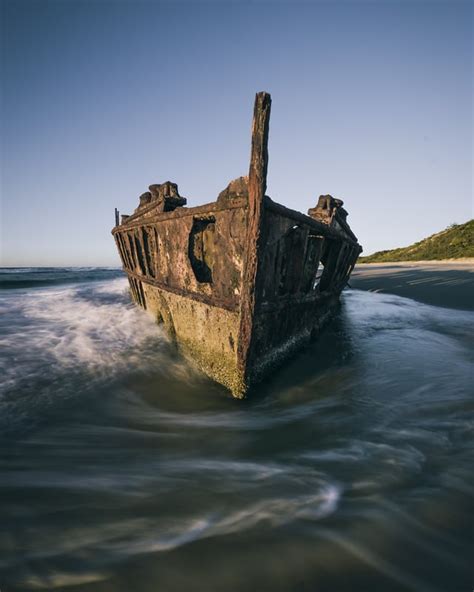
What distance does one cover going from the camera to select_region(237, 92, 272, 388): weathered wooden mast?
111 inches

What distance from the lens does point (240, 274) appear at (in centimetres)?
326

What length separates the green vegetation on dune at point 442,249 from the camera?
104ft

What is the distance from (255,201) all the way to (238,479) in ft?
7.73

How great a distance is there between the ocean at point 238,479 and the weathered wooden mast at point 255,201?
109 cm

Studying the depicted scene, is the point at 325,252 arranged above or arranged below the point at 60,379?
above

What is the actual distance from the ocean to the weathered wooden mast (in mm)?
1089

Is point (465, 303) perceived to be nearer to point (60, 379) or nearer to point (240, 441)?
point (240, 441)

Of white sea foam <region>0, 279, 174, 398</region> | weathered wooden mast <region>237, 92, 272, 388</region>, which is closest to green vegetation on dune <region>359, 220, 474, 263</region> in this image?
white sea foam <region>0, 279, 174, 398</region>

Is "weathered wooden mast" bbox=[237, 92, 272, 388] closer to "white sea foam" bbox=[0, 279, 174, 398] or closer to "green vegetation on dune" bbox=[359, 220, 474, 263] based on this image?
"white sea foam" bbox=[0, 279, 174, 398]

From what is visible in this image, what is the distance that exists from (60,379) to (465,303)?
12.1 m

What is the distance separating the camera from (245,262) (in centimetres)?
304

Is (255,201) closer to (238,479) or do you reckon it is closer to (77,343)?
(238,479)

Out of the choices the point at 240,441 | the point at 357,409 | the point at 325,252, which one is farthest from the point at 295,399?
the point at 325,252

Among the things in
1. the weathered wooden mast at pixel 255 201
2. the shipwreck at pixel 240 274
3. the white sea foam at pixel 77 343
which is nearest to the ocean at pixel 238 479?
the white sea foam at pixel 77 343
